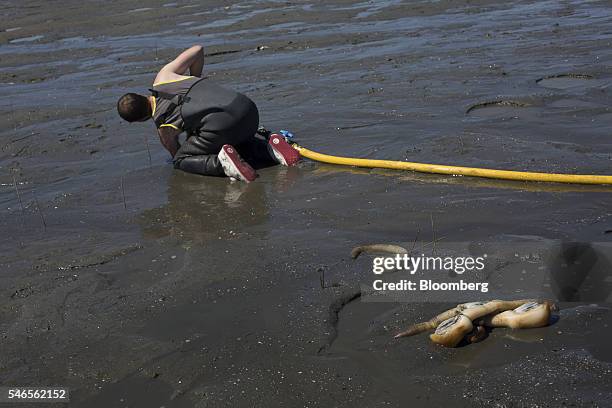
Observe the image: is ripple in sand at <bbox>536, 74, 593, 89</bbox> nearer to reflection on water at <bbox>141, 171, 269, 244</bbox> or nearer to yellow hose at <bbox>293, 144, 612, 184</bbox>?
yellow hose at <bbox>293, 144, 612, 184</bbox>

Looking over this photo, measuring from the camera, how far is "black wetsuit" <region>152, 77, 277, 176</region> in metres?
6.43

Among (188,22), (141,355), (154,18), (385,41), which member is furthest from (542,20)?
(141,355)

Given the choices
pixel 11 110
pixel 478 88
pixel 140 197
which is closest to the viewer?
pixel 140 197

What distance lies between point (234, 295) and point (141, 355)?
2.30 feet

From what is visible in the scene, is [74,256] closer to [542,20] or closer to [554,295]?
[554,295]

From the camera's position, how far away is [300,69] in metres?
10.4

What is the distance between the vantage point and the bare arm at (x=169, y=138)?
21.7 feet

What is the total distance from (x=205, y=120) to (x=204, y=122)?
24mm

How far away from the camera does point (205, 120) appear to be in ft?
21.2

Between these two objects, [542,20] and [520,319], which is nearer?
[520,319]

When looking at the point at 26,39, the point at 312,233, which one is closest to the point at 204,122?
the point at 312,233

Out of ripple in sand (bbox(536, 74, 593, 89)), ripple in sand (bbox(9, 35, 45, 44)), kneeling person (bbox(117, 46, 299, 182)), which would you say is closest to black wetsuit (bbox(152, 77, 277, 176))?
kneeling person (bbox(117, 46, 299, 182))
